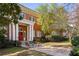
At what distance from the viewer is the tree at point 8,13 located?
4.31m

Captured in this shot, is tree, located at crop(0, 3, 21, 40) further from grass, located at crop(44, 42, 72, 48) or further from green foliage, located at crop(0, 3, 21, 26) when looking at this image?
grass, located at crop(44, 42, 72, 48)

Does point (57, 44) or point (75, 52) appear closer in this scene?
point (75, 52)

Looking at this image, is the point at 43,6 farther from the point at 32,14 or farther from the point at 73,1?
the point at 73,1

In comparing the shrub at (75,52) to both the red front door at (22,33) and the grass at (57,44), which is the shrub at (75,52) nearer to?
the grass at (57,44)

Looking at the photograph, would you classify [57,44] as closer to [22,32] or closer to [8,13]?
[22,32]

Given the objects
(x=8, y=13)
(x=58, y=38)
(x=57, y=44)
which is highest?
(x=8, y=13)

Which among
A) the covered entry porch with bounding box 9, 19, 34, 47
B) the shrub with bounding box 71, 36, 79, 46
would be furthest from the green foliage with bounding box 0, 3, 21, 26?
the shrub with bounding box 71, 36, 79, 46

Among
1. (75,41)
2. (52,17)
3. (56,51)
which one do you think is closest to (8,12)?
(52,17)

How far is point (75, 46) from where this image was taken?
14.1ft

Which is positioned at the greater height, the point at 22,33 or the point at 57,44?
the point at 22,33

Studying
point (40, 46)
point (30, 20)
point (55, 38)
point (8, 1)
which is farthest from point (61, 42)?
point (8, 1)

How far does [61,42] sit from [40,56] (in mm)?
512

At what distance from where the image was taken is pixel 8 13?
4.34 m

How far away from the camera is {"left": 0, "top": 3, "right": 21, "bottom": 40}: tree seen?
4313 millimetres
